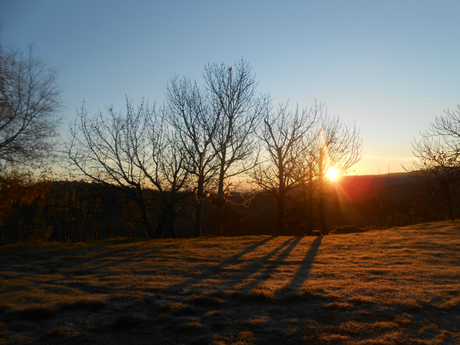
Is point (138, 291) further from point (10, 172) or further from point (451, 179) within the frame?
point (451, 179)

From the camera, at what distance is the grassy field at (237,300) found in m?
3.51

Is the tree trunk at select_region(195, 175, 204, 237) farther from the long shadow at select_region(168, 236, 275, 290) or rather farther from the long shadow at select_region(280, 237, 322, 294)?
the long shadow at select_region(280, 237, 322, 294)

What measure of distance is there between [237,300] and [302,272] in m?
2.51

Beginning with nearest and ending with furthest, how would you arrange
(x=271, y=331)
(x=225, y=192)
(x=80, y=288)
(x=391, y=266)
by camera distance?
(x=271, y=331) < (x=80, y=288) < (x=391, y=266) < (x=225, y=192)

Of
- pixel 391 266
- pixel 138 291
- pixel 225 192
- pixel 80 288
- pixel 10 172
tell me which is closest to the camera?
pixel 138 291

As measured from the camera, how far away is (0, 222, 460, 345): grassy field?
3512 millimetres

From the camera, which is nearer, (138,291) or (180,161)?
(138,291)

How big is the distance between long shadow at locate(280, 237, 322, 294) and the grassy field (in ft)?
0.14

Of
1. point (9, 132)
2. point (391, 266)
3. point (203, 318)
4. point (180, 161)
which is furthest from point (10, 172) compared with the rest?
point (391, 266)

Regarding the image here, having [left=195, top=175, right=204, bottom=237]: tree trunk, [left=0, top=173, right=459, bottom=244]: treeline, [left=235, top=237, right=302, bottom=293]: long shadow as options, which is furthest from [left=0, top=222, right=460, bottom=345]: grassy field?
[left=0, top=173, right=459, bottom=244]: treeline

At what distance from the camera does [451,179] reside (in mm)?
19359

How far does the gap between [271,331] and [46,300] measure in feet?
11.7

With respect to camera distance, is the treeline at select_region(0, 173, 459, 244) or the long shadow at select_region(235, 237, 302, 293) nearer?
the long shadow at select_region(235, 237, 302, 293)

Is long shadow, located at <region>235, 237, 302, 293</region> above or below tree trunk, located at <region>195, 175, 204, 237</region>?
below
